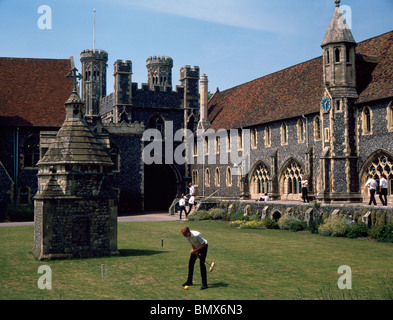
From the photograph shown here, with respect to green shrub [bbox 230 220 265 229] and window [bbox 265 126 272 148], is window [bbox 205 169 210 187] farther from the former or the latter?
green shrub [bbox 230 220 265 229]

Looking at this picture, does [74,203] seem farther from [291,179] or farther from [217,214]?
[291,179]

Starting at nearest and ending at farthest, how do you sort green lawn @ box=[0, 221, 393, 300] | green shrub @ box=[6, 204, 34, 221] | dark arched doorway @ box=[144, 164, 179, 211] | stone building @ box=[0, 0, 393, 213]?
green lawn @ box=[0, 221, 393, 300] → stone building @ box=[0, 0, 393, 213] → green shrub @ box=[6, 204, 34, 221] → dark arched doorway @ box=[144, 164, 179, 211]

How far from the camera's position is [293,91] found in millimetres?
37000

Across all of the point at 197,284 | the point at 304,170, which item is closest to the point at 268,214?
the point at 304,170

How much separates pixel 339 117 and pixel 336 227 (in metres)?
8.05

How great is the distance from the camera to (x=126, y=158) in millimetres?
43500

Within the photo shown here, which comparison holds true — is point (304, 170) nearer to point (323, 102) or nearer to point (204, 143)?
point (323, 102)

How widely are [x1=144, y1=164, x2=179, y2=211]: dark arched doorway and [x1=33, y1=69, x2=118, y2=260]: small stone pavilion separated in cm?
3034

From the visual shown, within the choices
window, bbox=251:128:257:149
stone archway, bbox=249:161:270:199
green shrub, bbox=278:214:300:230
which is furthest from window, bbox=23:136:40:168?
green shrub, bbox=278:214:300:230

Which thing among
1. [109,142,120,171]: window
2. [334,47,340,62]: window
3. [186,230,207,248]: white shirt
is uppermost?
[334,47,340,62]: window

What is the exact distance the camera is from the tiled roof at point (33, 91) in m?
40.3

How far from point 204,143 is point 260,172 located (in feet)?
30.1

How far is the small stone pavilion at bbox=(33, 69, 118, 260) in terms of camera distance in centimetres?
1688

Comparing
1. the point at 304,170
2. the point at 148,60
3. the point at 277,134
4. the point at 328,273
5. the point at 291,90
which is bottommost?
the point at 328,273
